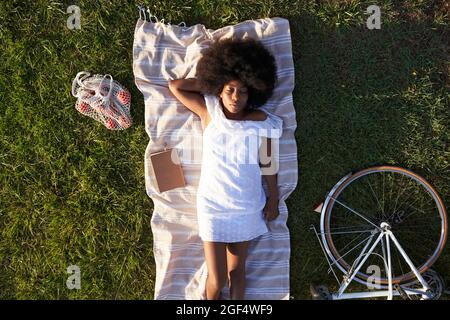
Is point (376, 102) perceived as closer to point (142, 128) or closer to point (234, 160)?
point (234, 160)

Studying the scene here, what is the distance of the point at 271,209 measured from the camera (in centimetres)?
329

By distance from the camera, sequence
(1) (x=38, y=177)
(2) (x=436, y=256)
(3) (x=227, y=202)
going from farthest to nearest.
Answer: (1) (x=38, y=177), (2) (x=436, y=256), (3) (x=227, y=202)

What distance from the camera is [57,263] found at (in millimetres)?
3543

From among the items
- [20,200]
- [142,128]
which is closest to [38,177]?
[20,200]

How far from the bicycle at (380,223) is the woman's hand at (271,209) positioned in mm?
380

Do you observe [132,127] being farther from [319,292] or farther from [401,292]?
[401,292]

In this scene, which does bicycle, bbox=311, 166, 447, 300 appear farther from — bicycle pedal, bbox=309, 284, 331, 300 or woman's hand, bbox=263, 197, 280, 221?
woman's hand, bbox=263, 197, 280, 221

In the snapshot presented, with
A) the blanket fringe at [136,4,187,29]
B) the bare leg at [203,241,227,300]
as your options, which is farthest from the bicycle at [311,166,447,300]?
the blanket fringe at [136,4,187,29]

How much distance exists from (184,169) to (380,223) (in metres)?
1.74

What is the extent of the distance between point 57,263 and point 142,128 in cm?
145

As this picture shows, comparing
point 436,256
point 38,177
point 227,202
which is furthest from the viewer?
point 38,177

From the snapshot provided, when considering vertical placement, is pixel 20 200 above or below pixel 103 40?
below
